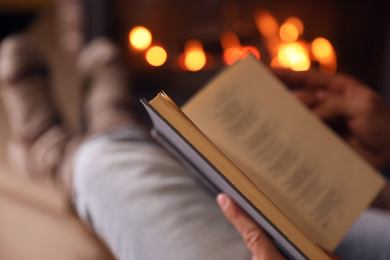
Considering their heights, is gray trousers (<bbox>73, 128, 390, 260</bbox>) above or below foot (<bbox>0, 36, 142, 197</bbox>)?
below

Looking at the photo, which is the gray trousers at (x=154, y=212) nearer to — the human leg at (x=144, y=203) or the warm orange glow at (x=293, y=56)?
the human leg at (x=144, y=203)

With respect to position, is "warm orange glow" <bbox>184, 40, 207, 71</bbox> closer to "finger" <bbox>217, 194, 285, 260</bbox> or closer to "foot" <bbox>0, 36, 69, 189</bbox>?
"foot" <bbox>0, 36, 69, 189</bbox>

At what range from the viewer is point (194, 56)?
1.57 meters

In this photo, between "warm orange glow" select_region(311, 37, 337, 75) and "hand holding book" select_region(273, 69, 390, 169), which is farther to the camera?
"warm orange glow" select_region(311, 37, 337, 75)

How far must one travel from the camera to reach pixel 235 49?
1524mm

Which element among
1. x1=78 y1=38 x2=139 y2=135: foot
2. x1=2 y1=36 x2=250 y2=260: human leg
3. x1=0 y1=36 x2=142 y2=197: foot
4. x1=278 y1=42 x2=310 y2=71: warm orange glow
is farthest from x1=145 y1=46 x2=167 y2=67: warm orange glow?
x1=2 y1=36 x2=250 y2=260: human leg

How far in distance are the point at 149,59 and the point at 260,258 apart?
1237mm

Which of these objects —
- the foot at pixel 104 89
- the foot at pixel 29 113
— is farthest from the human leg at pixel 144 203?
the foot at pixel 29 113

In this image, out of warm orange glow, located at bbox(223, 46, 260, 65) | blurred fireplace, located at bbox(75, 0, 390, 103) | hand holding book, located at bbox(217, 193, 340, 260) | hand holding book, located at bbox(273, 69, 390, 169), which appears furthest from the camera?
warm orange glow, located at bbox(223, 46, 260, 65)

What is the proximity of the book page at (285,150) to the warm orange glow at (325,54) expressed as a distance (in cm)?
94

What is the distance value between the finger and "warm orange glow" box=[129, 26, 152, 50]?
119 cm

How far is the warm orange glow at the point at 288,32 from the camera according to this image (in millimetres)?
1470

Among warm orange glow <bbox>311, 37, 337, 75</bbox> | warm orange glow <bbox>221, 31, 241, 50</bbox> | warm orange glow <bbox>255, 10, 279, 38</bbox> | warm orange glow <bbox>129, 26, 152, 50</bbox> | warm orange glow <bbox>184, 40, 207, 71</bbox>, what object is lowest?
warm orange glow <bbox>311, 37, 337, 75</bbox>

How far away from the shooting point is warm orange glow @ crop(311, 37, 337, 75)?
1.45 metres
